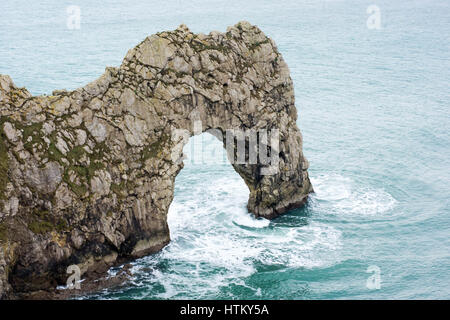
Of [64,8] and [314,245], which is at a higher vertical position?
[64,8]

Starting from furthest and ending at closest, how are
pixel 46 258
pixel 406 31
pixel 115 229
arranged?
pixel 406 31
pixel 115 229
pixel 46 258

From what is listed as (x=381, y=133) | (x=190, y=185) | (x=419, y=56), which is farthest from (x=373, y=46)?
(x=190, y=185)

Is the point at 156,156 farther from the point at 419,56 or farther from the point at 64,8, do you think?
the point at 64,8

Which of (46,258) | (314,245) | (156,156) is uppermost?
(156,156)

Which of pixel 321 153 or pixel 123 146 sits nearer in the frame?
pixel 123 146

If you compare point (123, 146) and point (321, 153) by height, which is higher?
point (123, 146)
